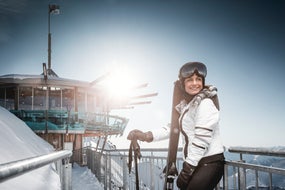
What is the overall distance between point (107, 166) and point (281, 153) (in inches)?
334

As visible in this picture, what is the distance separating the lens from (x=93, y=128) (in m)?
20.9

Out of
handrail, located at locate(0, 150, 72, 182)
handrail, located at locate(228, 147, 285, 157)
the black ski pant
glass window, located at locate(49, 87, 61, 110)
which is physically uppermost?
glass window, located at locate(49, 87, 61, 110)

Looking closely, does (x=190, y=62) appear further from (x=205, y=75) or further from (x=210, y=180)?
(x=210, y=180)

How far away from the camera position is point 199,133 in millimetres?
2609

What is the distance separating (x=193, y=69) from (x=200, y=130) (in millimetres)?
848

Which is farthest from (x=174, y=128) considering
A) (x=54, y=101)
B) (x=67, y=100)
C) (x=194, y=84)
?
(x=54, y=101)

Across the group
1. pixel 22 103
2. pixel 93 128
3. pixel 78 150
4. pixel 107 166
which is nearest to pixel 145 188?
pixel 107 166

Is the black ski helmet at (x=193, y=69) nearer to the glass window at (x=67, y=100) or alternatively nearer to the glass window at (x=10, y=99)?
the glass window at (x=67, y=100)

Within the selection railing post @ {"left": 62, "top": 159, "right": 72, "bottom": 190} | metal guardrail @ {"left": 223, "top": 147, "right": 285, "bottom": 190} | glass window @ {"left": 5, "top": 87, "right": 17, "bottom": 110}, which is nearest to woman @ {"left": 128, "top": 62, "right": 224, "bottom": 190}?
metal guardrail @ {"left": 223, "top": 147, "right": 285, "bottom": 190}

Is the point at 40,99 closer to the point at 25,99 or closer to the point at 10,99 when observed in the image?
the point at 25,99

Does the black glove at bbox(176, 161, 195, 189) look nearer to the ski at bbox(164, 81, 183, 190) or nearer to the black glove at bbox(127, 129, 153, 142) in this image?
the ski at bbox(164, 81, 183, 190)

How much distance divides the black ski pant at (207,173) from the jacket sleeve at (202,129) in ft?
0.47

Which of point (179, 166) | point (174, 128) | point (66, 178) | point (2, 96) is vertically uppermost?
point (2, 96)

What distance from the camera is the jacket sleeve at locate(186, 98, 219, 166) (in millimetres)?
2580
